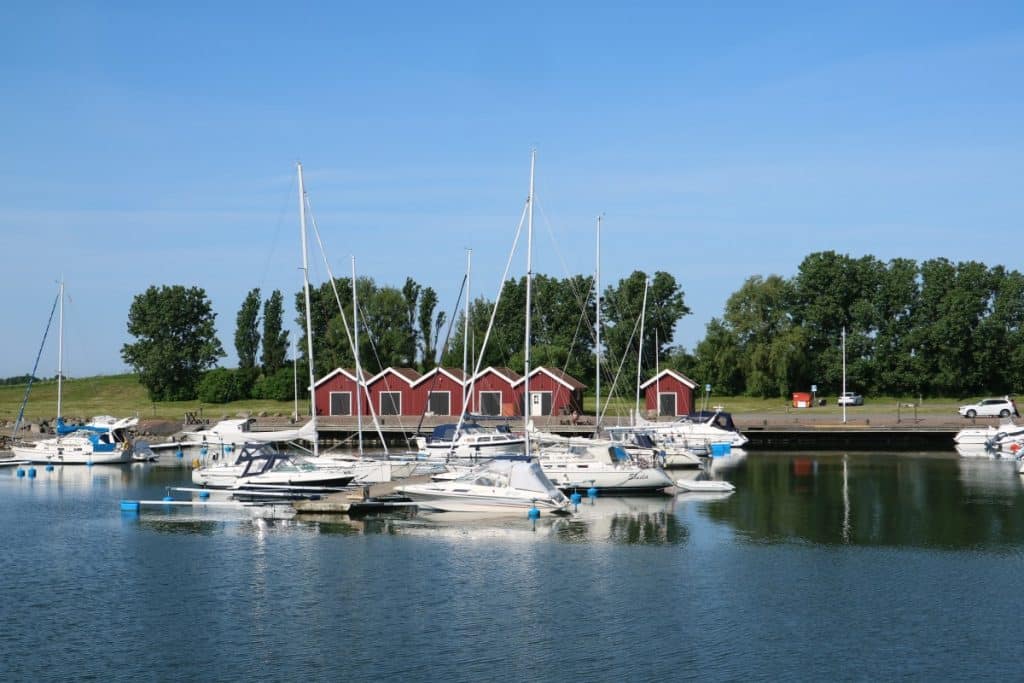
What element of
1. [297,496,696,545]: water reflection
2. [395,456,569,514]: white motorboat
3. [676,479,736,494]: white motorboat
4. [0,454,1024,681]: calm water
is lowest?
[0,454,1024,681]: calm water

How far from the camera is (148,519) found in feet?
138

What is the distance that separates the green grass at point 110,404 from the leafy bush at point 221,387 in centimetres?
99

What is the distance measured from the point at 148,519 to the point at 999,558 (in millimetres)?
29584

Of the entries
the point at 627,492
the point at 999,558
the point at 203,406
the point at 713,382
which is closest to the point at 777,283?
the point at 713,382

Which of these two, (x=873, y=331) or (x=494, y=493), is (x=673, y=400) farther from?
(x=494, y=493)

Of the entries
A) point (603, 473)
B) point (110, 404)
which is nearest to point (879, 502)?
point (603, 473)

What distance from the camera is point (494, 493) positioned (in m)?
41.5

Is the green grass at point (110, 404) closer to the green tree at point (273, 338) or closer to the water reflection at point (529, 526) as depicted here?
the green tree at point (273, 338)

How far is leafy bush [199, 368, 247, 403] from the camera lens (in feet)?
366

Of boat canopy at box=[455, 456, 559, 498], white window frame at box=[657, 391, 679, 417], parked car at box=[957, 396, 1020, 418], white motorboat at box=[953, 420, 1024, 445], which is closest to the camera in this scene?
boat canopy at box=[455, 456, 559, 498]

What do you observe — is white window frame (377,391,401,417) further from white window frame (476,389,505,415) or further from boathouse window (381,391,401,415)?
white window frame (476,389,505,415)

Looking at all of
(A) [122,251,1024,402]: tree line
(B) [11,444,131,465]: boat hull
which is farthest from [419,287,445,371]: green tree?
(B) [11,444,131,465]: boat hull

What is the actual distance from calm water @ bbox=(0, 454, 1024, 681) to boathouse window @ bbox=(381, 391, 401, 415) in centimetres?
4388

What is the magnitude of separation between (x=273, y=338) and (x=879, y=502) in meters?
85.4
